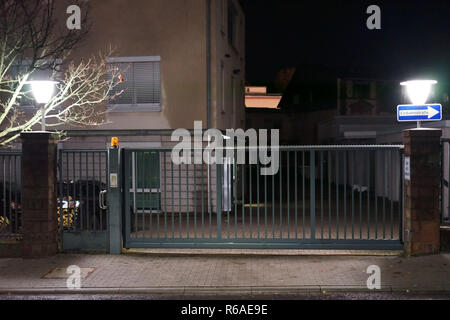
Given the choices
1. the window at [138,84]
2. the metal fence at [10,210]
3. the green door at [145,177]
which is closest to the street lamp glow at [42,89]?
the metal fence at [10,210]

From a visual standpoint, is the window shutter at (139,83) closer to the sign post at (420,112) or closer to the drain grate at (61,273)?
the drain grate at (61,273)

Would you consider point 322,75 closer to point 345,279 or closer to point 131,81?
point 131,81

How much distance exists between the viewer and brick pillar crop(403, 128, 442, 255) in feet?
29.3

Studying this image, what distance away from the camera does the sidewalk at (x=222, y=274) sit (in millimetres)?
7273

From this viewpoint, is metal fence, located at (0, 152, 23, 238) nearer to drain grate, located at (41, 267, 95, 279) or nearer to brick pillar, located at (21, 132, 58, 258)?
brick pillar, located at (21, 132, 58, 258)

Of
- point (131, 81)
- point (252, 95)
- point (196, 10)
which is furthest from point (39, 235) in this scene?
point (252, 95)

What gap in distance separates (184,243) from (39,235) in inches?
105

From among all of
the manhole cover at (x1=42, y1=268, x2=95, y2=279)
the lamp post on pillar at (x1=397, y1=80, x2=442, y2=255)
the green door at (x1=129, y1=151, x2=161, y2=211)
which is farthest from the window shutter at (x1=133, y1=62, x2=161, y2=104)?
the lamp post on pillar at (x1=397, y1=80, x2=442, y2=255)

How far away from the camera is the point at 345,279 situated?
7.64 meters

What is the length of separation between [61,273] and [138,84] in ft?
29.4

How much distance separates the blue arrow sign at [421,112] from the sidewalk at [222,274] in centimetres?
246

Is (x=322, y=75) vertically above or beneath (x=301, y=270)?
above

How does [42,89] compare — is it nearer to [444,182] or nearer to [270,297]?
[270,297]
